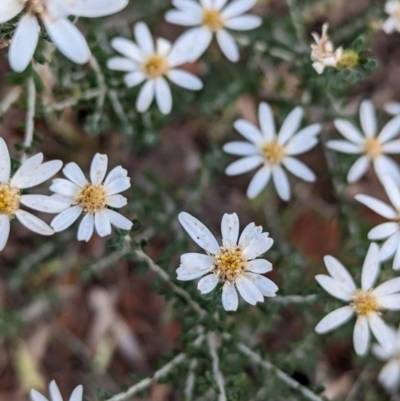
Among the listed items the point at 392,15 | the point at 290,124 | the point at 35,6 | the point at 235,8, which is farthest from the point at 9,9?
the point at 392,15

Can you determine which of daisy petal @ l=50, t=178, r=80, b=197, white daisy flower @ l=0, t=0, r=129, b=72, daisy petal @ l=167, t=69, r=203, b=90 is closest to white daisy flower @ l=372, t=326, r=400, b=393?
daisy petal @ l=167, t=69, r=203, b=90

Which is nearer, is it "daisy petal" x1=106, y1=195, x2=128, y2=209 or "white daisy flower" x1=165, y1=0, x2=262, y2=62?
"daisy petal" x1=106, y1=195, x2=128, y2=209

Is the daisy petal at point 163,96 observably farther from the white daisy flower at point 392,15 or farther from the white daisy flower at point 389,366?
the white daisy flower at point 389,366

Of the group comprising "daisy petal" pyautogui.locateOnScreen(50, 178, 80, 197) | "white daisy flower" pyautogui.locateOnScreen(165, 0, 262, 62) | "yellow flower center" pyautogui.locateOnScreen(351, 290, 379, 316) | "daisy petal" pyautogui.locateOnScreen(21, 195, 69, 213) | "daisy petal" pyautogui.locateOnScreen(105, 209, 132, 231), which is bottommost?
"yellow flower center" pyautogui.locateOnScreen(351, 290, 379, 316)

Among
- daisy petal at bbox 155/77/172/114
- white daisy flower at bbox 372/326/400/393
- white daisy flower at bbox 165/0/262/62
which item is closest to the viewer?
daisy petal at bbox 155/77/172/114

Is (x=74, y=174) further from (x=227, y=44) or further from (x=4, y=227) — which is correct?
(x=227, y=44)

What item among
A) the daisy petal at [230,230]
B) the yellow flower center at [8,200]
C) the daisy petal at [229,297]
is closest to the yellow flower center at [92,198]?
the yellow flower center at [8,200]

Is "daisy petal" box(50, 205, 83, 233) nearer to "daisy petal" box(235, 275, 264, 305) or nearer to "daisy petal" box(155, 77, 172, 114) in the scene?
"daisy petal" box(235, 275, 264, 305)

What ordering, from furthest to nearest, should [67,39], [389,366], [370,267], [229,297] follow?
[389,366], [370,267], [229,297], [67,39]
